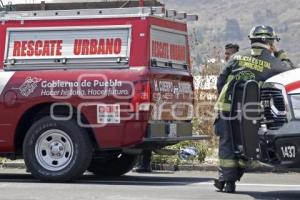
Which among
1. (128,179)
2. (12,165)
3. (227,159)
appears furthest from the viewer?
(12,165)

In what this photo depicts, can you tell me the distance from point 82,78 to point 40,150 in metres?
1.21

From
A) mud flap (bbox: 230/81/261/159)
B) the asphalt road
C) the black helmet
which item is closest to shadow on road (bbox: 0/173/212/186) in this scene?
the asphalt road

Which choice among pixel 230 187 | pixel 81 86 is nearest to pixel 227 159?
pixel 230 187

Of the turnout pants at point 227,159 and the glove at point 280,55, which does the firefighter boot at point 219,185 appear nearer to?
the turnout pants at point 227,159

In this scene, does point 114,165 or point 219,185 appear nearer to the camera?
point 219,185

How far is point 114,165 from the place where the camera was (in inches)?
554

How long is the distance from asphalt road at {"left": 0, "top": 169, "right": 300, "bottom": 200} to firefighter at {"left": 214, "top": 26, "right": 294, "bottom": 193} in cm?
31

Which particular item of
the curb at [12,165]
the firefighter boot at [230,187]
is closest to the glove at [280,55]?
the firefighter boot at [230,187]

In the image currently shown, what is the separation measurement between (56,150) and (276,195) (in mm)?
3334

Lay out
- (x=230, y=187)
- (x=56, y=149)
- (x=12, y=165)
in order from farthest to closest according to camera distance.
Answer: (x=12, y=165), (x=56, y=149), (x=230, y=187)

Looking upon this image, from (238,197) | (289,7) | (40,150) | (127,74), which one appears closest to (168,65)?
(127,74)

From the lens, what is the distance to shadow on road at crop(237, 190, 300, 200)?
429 inches

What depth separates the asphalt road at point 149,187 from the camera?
10.9m

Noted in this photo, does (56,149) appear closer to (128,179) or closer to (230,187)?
(128,179)
